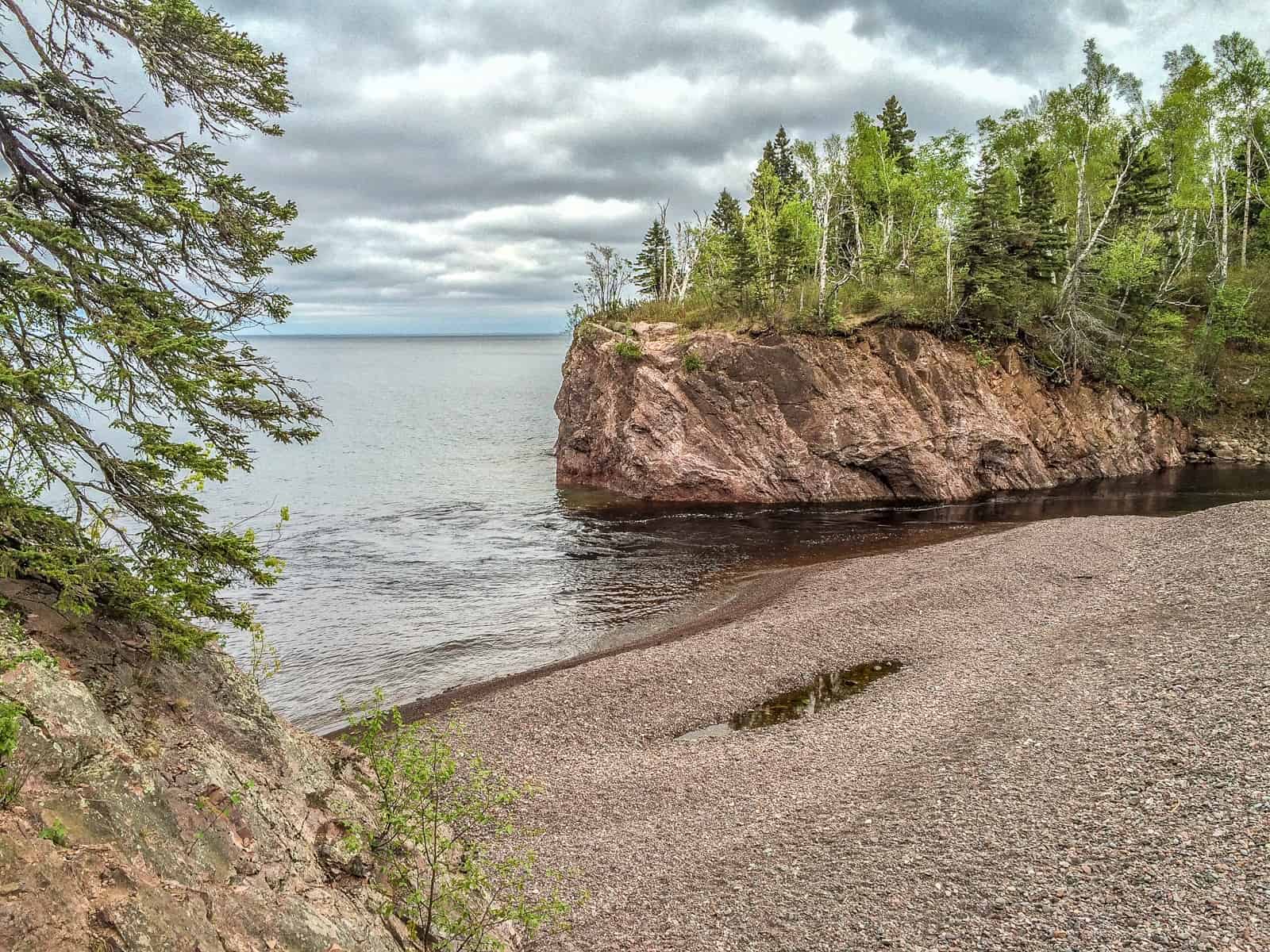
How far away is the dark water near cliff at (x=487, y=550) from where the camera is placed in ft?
67.8

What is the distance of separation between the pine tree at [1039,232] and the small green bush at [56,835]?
45745 mm

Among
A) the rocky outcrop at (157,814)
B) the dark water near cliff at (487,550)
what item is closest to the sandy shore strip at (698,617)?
the dark water near cliff at (487,550)

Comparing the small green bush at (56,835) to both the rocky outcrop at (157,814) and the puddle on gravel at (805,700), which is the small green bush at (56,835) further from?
the puddle on gravel at (805,700)

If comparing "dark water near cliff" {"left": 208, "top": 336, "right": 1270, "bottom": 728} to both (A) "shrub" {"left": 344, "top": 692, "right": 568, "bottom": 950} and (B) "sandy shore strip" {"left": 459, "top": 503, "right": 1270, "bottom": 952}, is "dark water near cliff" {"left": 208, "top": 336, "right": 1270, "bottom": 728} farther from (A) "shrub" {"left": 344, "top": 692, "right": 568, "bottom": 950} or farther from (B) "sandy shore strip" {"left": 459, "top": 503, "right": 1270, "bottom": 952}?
(A) "shrub" {"left": 344, "top": 692, "right": 568, "bottom": 950}

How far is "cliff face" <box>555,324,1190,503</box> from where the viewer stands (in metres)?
37.7

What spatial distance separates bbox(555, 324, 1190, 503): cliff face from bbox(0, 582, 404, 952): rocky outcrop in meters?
30.4

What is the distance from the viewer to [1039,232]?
4053cm

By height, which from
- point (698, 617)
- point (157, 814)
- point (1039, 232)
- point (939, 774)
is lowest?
point (698, 617)

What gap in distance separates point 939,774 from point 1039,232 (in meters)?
39.1

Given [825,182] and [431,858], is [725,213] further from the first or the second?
[431,858]

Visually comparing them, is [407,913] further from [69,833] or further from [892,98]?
[892,98]

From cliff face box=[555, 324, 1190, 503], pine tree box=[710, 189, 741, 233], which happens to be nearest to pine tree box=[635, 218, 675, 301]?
pine tree box=[710, 189, 741, 233]

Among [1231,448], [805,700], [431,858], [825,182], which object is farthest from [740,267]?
[431,858]

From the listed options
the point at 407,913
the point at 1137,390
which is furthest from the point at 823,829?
the point at 1137,390
